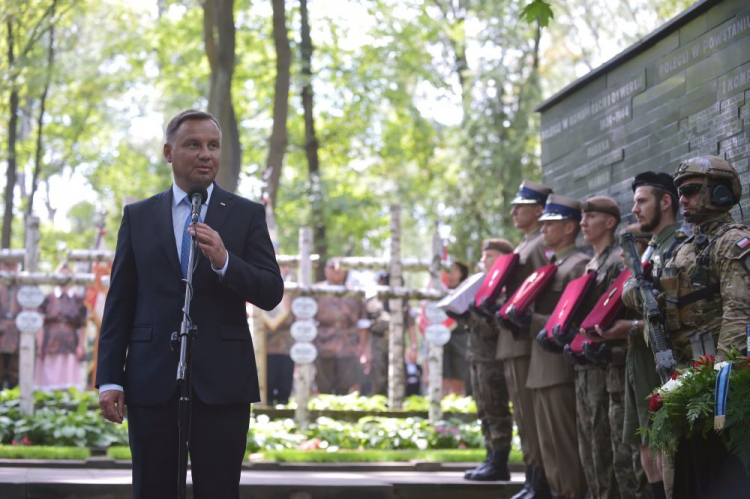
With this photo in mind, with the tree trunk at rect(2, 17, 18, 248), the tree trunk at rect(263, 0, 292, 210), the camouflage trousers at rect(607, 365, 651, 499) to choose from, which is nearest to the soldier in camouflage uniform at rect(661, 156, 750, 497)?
the camouflage trousers at rect(607, 365, 651, 499)

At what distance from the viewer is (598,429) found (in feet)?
26.6

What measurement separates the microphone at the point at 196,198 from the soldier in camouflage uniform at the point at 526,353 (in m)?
4.39

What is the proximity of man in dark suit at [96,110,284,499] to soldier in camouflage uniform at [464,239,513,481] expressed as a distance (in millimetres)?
5299

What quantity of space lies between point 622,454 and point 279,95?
12.9 m

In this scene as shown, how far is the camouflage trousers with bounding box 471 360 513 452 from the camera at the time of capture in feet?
34.8

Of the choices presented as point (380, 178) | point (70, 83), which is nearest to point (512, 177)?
point (380, 178)

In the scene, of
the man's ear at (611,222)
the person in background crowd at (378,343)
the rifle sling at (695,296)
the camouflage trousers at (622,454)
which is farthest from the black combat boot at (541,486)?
the person in background crowd at (378,343)

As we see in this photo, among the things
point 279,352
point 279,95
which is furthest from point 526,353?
point 279,95

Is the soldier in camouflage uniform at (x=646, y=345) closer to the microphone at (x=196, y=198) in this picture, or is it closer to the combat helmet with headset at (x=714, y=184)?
the combat helmet with headset at (x=714, y=184)

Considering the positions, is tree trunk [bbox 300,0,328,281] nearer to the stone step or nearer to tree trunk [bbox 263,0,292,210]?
tree trunk [bbox 263,0,292,210]

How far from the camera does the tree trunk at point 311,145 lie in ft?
99.3

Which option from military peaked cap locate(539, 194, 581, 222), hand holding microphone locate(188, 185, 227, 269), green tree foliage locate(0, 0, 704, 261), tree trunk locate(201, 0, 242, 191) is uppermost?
green tree foliage locate(0, 0, 704, 261)

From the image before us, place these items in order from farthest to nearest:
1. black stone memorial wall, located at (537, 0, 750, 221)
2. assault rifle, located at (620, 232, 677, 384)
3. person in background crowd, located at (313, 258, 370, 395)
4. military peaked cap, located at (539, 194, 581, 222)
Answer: person in background crowd, located at (313, 258, 370, 395) → military peaked cap, located at (539, 194, 581, 222) → black stone memorial wall, located at (537, 0, 750, 221) → assault rifle, located at (620, 232, 677, 384)

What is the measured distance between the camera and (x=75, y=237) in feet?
139
